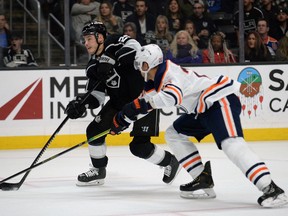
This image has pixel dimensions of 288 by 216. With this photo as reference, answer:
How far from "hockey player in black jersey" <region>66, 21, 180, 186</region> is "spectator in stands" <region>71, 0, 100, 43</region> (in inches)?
103

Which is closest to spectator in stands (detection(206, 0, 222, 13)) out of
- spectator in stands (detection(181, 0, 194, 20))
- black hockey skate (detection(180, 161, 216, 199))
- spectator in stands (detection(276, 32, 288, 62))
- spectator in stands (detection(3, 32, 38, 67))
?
spectator in stands (detection(181, 0, 194, 20))

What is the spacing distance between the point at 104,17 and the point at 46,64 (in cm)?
80

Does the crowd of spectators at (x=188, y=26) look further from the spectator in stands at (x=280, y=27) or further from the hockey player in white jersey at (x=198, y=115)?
the hockey player in white jersey at (x=198, y=115)

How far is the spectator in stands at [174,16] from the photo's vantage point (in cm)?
830

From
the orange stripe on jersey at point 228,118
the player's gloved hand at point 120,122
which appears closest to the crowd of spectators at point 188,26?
the player's gloved hand at point 120,122

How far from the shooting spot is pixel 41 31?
26.0ft

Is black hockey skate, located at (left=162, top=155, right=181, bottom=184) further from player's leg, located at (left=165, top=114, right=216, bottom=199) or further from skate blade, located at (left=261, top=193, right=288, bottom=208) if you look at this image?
skate blade, located at (left=261, top=193, right=288, bottom=208)

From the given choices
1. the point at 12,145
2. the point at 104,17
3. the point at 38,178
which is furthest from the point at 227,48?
the point at 38,178

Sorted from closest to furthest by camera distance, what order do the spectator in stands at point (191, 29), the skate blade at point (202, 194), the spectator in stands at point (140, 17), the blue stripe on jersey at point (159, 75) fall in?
the blue stripe on jersey at point (159, 75), the skate blade at point (202, 194), the spectator in stands at point (140, 17), the spectator in stands at point (191, 29)

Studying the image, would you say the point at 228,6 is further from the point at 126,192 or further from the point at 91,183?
the point at 126,192

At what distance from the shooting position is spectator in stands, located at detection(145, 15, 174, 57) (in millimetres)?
8266

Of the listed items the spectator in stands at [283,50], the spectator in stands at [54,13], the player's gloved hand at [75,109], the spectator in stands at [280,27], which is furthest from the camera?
the spectator in stands at [280,27]

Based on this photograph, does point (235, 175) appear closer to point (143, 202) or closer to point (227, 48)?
point (143, 202)

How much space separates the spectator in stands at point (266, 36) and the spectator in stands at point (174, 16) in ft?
3.01
